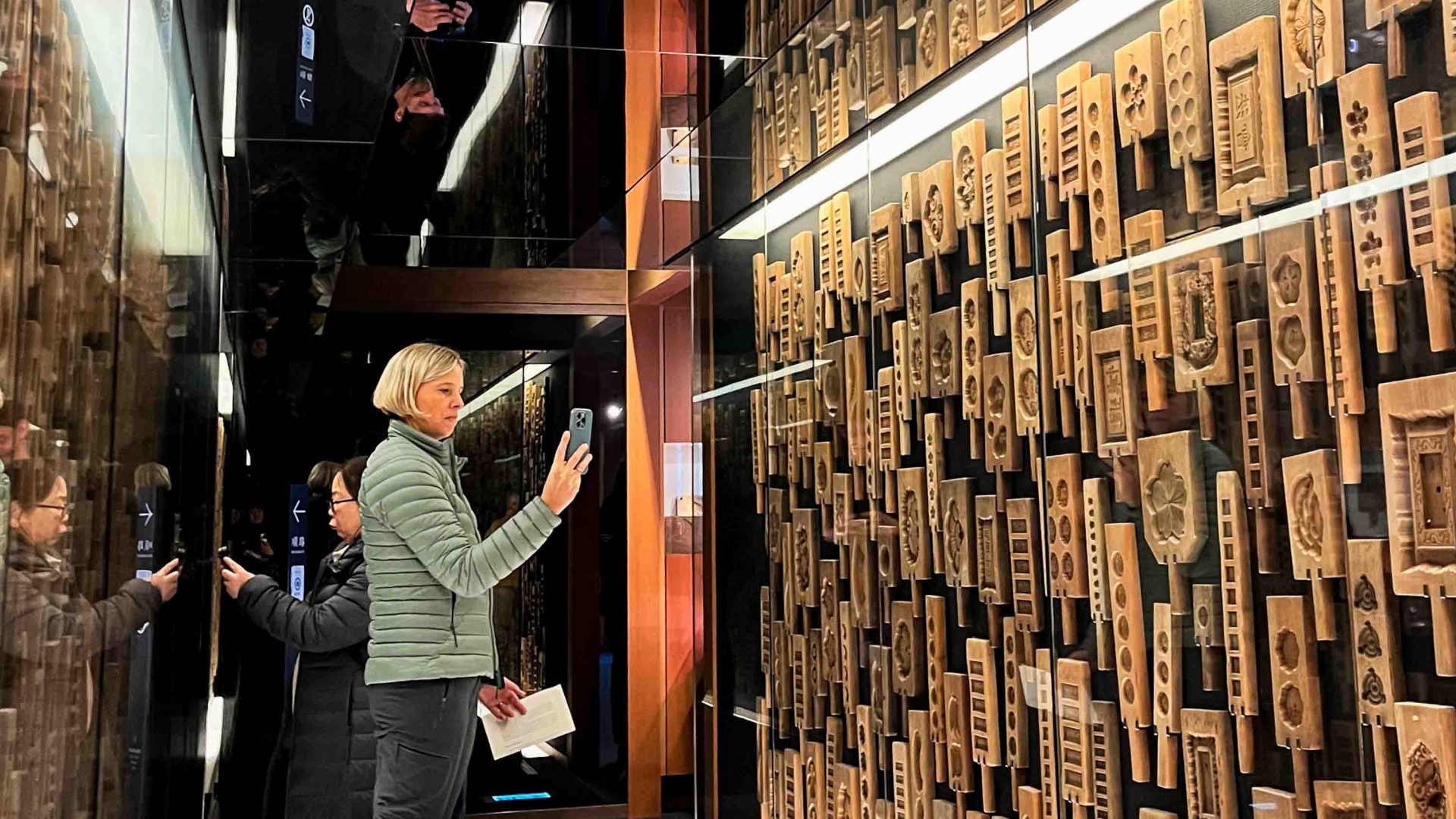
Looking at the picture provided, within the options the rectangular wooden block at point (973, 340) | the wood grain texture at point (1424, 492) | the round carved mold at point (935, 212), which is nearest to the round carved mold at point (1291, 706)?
the wood grain texture at point (1424, 492)

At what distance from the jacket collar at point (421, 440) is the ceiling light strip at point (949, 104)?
1005mm

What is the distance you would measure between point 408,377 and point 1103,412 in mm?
1688

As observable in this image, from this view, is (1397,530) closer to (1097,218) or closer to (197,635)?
(1097,218)

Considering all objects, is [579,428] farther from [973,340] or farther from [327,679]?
[973,340]

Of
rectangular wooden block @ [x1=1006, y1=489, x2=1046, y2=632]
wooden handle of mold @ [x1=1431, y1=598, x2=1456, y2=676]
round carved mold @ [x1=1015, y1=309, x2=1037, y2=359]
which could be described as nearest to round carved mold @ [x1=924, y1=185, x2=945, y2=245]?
round carved mold @ [x1=1015, y1=309, x2=1037, y2=359]

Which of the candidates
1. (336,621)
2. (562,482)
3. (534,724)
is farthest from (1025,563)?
(336,621)

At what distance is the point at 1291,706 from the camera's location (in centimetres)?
158

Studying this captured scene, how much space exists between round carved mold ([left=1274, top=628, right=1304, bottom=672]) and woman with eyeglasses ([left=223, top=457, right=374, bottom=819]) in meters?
2.57

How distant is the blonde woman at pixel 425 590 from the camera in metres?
2.79

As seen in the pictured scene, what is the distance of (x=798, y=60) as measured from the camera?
3258 millimetres

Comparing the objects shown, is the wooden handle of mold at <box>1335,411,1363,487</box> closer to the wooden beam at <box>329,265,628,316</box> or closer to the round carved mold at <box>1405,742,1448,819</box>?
the round carved mold at <box>1405,742,1448,819</box>

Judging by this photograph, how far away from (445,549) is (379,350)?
9.63ft

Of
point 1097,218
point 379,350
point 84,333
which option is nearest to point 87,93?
point 84,333

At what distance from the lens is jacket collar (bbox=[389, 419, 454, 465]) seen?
2.93m
